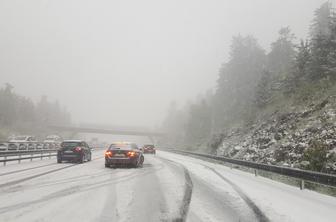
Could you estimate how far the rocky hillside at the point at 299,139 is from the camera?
1658 cm

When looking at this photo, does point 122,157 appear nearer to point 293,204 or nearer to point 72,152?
point 72,152

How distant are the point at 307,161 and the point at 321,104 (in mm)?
7835

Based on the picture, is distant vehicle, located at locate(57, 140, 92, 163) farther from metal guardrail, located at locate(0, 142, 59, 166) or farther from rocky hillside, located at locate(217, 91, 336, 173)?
rocky hillside, located at locate(217, 91, 336, 173)

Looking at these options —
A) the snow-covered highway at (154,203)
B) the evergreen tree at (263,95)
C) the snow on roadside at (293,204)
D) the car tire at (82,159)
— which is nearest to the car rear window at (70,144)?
the car tire at (82,159)

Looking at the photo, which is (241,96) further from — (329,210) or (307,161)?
(329,210)

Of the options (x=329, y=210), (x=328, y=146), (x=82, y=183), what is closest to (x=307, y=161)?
(x=328, y=146)

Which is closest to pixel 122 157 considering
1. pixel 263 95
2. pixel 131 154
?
pixel 131 154

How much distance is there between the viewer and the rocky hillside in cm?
1658

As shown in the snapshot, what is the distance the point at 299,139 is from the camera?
2103 cm

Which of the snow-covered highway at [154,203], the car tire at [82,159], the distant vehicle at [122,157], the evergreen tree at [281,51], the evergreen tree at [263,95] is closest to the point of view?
the snow-covered highway at [154,203]

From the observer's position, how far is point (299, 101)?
28453mm

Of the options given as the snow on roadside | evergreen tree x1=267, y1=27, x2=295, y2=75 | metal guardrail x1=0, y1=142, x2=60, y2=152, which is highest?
evergreen tree x1=267, y1=27, x2=295, y2=75

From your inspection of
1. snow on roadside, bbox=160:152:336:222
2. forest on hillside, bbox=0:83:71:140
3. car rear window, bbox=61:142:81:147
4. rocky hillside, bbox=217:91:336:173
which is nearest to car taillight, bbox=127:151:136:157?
car rear window, bbox=61:142:81:147

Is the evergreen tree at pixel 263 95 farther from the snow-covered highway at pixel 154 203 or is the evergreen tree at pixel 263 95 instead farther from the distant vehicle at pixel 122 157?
the snow-covered highway at pixel 154 203
